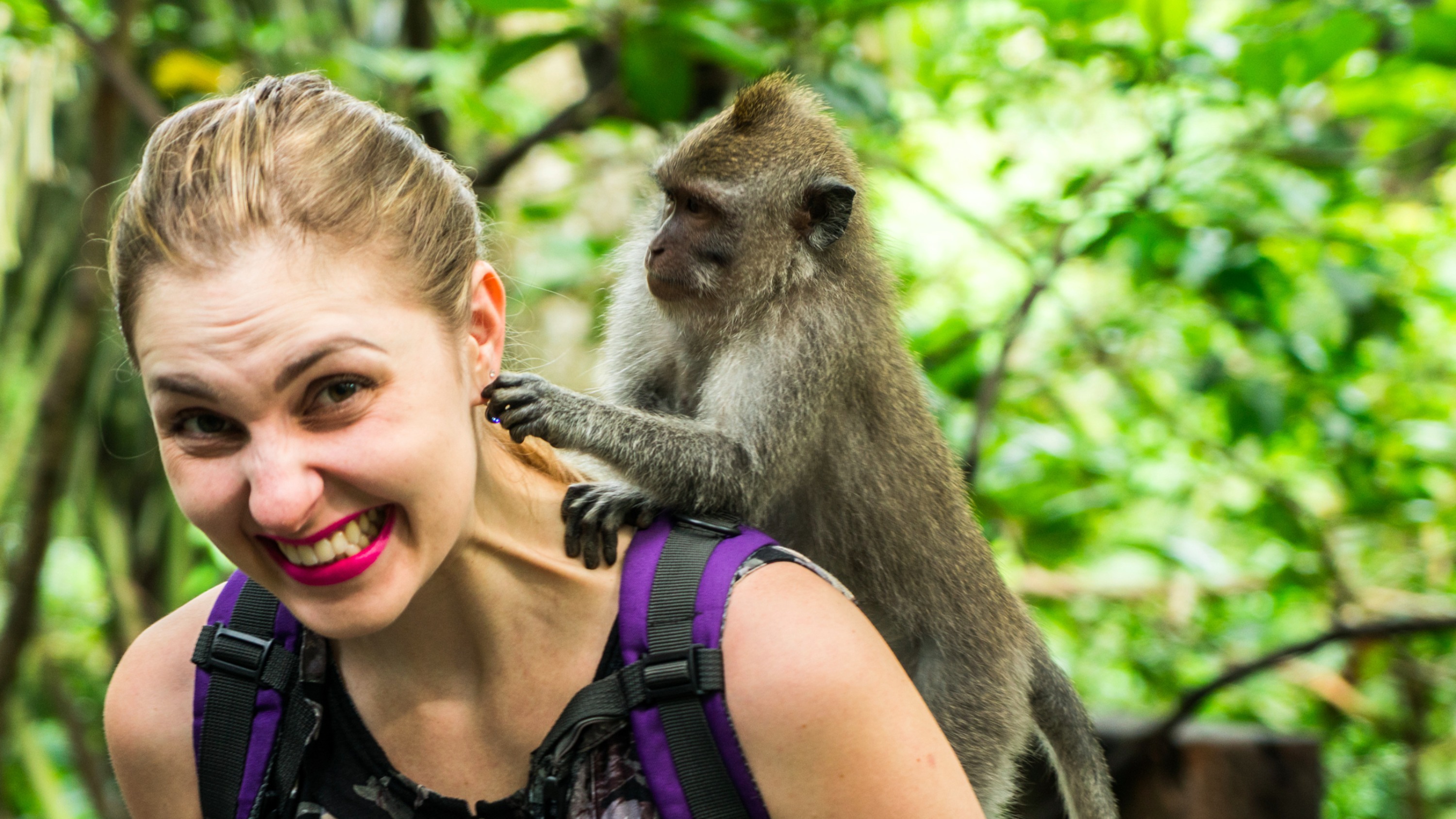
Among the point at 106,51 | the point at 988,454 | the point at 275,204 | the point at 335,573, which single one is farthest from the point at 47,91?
the point at 988,454

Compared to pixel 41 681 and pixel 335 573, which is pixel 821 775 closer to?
pixel 335 573

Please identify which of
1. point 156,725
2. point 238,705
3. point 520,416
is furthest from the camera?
point 520,416

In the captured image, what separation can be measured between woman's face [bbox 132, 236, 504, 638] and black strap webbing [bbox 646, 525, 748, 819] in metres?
0.34

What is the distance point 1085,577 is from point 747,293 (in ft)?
9.65

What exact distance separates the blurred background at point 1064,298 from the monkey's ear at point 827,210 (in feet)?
1.91

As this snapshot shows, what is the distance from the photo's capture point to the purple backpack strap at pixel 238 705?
1.62m

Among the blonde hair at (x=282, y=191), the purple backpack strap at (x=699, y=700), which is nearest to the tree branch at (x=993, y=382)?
the purple backpack strap at (x=699, y=700)

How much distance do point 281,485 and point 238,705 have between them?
477 mm

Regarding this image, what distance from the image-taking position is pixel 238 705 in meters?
1.65

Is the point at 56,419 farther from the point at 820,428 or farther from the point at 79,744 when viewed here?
the point at 820,428

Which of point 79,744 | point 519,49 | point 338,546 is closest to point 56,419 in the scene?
point 79,744

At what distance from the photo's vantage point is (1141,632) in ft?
15.6

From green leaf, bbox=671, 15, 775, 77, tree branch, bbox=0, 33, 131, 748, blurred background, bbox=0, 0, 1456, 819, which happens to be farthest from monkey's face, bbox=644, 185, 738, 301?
tree branch, bbox=0, 33, 131, 748

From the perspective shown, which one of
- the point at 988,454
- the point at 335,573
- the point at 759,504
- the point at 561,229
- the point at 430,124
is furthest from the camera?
the point at 561,229
